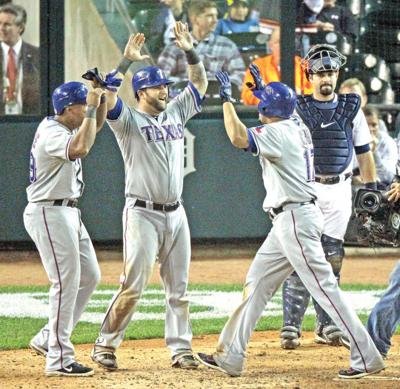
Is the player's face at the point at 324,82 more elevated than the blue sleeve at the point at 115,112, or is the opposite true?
the player's face at the point at 324,82

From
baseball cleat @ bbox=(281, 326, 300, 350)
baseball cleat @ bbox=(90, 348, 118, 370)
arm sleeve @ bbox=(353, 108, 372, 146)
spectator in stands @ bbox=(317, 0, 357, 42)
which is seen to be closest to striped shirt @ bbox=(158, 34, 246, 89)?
spectator in stands @ bbox=(317, 0, 357, 42)

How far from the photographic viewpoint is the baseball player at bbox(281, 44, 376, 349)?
27.3 ft

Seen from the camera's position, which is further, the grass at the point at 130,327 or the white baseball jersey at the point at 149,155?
the grass at the point at 130,327

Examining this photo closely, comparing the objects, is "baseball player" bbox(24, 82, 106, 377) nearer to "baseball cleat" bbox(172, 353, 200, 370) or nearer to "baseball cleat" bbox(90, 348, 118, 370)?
"baseball cleat" bbox(90, 348, 118, 370)

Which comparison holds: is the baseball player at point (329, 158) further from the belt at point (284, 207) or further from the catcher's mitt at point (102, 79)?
the catcher's mitt at point (102, 79)

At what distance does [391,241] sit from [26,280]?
19.3 feet

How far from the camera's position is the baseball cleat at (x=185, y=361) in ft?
23.7

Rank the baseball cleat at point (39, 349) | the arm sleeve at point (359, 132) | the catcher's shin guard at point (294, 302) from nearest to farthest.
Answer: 1. the baseball cleat at point (39, 349)
2. the catcher's shin guard at point (294, 302)
3. the arm sleeve at point (359, 132)

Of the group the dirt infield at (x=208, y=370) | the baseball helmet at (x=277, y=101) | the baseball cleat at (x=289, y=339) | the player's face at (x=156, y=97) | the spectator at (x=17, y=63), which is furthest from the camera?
the spectator at (x=17, y=63)

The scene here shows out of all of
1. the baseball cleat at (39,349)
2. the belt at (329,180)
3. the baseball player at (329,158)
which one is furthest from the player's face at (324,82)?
the baseball cleat at (39,349)

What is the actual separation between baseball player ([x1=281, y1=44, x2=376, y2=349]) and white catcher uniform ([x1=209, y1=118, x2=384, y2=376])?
1253 millimetres

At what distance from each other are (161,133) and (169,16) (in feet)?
21.1

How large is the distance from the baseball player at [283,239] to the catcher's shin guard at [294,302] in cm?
120

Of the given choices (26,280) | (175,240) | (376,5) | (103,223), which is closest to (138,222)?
(175,240)
